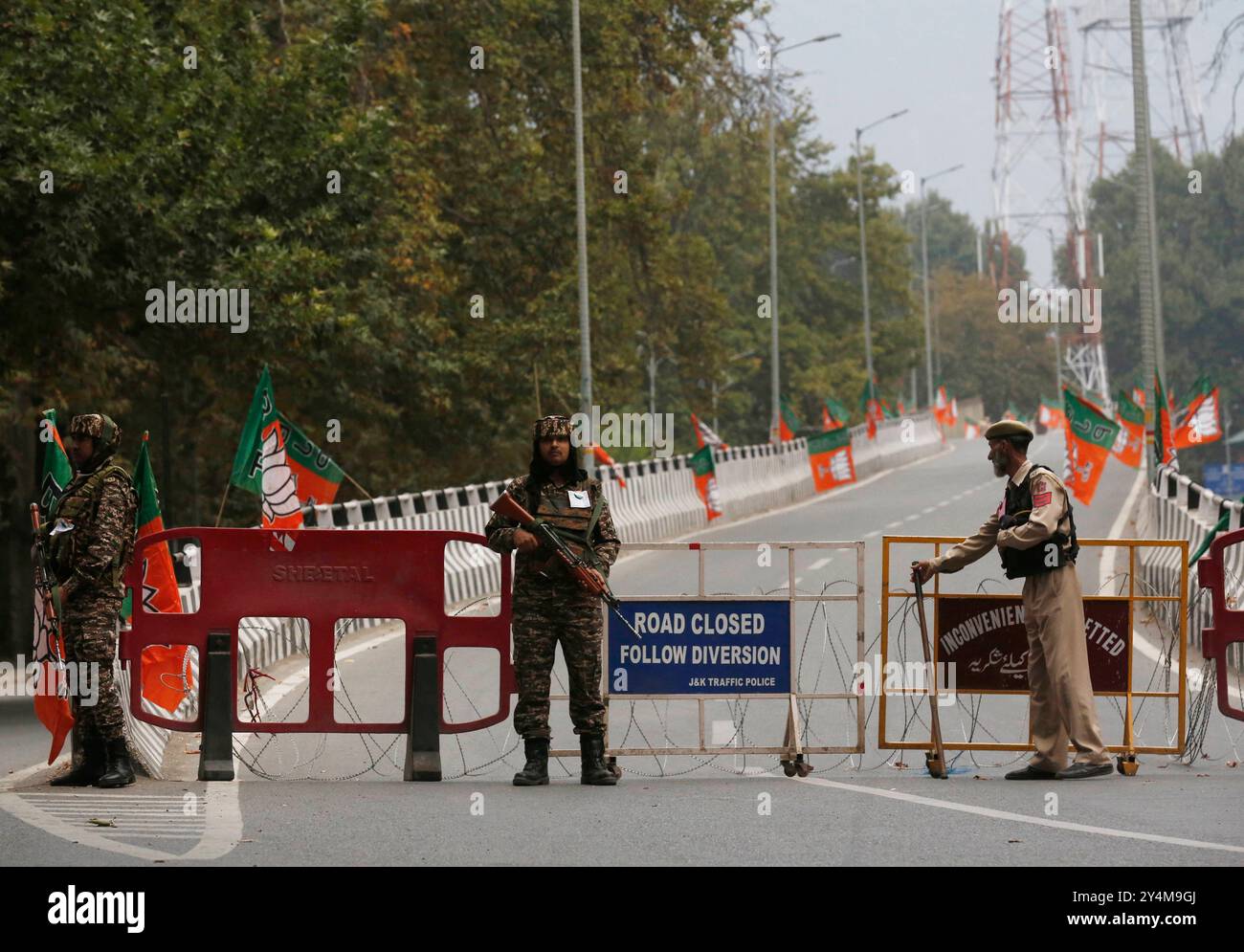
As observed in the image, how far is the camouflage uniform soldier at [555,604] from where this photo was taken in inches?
414

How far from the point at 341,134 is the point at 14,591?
7.14m

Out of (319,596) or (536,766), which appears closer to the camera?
(536,766)

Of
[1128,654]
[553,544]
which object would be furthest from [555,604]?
[1128,654]

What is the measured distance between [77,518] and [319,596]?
4.68 feet

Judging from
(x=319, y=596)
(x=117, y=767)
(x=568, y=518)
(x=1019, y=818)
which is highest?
(x=568, y=518)

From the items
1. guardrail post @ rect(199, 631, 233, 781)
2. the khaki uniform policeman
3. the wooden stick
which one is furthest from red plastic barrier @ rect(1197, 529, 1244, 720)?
guardrail post @ rect(199, 631, 233, 781)

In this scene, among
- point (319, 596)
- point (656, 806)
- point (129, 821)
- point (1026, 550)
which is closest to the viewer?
point (129, 821)

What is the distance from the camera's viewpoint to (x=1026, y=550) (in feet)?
35.4

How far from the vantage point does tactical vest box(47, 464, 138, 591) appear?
10242 mm

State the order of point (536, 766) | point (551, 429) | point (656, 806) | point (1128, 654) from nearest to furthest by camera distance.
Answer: point (656, 806) → point (551, 429) → point (536, 766) → point (1128, 654)

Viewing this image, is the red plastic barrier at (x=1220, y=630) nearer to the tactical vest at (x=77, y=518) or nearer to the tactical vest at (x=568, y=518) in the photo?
the tactical vest at (x=568, y=518)

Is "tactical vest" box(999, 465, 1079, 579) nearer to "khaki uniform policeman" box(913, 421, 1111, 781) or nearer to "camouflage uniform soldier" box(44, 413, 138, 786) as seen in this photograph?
"khaki uniform policeman" box(913, 421, 1111, 781)

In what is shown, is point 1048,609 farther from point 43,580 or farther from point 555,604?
point 43,580

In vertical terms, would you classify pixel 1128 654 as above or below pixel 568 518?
below
